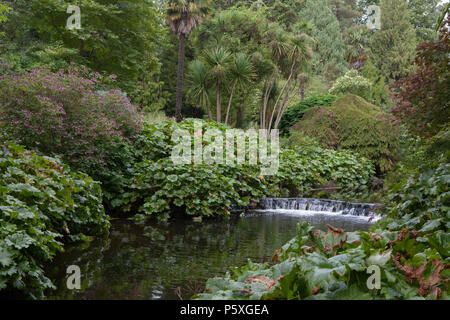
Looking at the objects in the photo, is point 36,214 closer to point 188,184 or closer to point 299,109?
point 188,184

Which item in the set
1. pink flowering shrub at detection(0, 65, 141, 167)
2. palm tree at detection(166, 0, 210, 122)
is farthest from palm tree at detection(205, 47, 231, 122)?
pink flowering shrub at detection(0, 65, 141, 167)

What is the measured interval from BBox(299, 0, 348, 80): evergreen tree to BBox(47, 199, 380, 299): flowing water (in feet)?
91.0

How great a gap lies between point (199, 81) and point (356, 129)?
759 centimetres

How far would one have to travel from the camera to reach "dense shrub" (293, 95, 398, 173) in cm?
1507

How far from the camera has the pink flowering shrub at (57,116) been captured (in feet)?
20.2

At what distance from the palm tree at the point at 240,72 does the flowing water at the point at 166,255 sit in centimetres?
1218

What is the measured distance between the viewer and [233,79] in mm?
20078

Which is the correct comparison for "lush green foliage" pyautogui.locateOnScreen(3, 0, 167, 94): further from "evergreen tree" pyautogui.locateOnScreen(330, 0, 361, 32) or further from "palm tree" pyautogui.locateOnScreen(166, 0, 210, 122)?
"evergreen tree" pyautogui.locateOnScreen(330, 0, 361, 32)

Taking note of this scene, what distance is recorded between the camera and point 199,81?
19.6 meters

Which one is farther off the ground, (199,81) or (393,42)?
(393,42)

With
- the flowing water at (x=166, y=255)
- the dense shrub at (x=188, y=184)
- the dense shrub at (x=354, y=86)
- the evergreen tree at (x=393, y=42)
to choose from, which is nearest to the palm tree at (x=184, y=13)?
the dense shrub at (x=188, y=184)

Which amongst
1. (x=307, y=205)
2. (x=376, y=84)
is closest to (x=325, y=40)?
(x=376, y=84)

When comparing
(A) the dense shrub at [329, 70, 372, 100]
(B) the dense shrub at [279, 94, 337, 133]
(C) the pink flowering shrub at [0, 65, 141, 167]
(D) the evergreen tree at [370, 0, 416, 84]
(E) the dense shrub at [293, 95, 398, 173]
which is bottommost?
(C) the pink flowering shrub at [0, 65, 141, 167]

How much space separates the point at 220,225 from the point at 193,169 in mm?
1262
